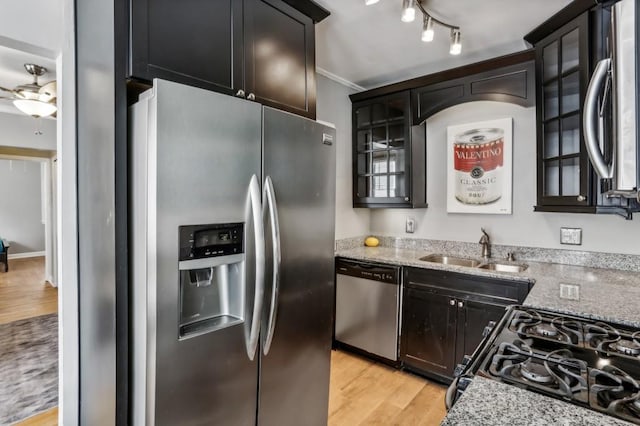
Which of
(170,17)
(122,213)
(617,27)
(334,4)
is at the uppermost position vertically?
(334,4)

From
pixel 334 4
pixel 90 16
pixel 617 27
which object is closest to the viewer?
pixel 617 27

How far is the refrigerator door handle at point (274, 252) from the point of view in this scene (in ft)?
4.75

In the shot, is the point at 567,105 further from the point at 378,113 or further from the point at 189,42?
the point at 189,42

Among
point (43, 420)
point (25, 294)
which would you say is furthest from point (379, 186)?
point (25, 294)

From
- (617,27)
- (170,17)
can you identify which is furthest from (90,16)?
(617,27)

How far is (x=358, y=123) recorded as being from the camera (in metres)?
3.39

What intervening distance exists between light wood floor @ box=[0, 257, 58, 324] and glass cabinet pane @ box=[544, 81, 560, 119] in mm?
5516

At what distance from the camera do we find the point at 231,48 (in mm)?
1570

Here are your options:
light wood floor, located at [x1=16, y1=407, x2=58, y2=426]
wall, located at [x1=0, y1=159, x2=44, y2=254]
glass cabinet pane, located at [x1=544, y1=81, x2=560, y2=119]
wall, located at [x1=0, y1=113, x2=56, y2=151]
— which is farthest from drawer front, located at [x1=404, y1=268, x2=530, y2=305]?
wall, located at [x1=0, y1=159, x2=44, y2=254]

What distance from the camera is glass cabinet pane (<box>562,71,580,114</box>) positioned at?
1.96 metres

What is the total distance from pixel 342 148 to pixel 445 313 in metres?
1.75

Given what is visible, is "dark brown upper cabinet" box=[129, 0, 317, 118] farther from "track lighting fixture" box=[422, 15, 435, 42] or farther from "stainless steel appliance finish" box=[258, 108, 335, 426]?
"track lighting fixture" box=[422, 15, 435, 42]

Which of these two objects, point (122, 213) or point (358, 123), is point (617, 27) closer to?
point (122, 213)

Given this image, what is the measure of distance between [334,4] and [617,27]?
1673 mm
